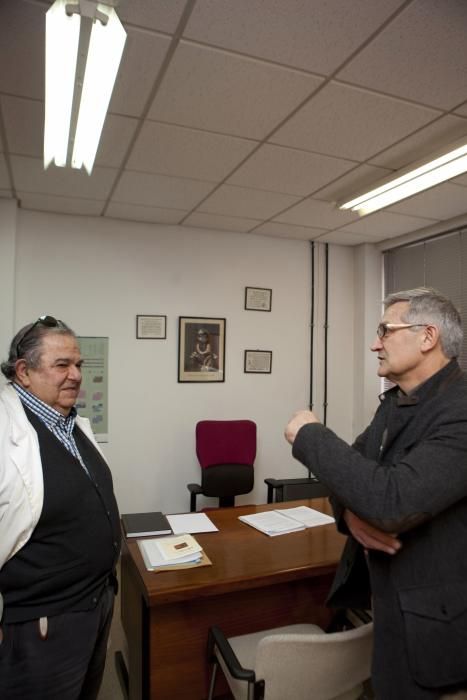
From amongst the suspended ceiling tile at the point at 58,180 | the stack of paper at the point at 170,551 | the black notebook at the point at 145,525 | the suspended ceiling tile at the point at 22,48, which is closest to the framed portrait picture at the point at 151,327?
the suspended ceiling tile at the point at 58,180

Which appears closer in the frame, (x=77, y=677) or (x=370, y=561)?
(x=370, y=561)

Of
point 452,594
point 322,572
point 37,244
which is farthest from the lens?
point 37,244

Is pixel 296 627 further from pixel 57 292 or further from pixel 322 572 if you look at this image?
pixel 57 292

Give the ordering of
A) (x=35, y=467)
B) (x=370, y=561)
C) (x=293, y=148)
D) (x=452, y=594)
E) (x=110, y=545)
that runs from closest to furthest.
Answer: (x=452, y=594) → (x=370, y=561) → (x=35, y=467) → (x=110, y=545) → (x=293, y=148)

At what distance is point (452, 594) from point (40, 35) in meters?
2.19

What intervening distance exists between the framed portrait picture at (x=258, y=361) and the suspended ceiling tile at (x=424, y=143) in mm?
2062

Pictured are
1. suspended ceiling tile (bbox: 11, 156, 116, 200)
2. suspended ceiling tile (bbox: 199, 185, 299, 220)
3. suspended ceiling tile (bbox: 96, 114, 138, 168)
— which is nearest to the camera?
suspended ceiling tile (bbox: 96, 114, 138, 168)

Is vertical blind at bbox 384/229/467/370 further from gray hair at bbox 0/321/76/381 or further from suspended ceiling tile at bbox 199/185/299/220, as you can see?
gray hair at bbox 0/321/76/381

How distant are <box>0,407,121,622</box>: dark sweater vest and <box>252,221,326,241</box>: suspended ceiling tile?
9.63 feet

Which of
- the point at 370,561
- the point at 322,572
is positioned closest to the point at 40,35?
the point at 370,561

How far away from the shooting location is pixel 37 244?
3.55 m

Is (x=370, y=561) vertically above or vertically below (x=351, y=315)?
below

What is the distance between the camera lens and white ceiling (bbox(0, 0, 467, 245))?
59.1 inches

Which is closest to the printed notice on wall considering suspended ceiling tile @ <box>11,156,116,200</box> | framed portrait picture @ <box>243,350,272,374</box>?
suspended ceiling tile @ <box>11,156,116,200</box>
